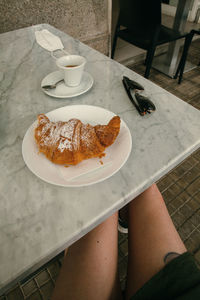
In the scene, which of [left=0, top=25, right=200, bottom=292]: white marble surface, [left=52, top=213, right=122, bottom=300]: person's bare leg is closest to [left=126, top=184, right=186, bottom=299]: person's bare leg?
[left=52, top=213, right=122, bottom=300]: person's bare leg

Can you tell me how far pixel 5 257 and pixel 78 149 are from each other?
0.29 meters

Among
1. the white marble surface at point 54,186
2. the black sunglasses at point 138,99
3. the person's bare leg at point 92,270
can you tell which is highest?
the black sunglasses at point 138,99

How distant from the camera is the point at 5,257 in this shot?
397 millimetres

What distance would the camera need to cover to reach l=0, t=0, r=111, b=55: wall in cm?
166

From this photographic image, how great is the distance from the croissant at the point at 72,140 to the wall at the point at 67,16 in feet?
5.28

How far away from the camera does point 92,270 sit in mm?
604

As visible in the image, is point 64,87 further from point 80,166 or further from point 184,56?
point 184,56

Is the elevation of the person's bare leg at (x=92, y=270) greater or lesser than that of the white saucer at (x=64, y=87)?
lesser

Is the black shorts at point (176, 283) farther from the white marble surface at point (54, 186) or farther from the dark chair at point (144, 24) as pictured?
the dark chair at point (144, 24)

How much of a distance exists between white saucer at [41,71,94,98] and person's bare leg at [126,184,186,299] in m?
0.49

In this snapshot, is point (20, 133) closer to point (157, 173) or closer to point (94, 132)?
point (94, 132)

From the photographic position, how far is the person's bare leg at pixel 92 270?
1.86ft

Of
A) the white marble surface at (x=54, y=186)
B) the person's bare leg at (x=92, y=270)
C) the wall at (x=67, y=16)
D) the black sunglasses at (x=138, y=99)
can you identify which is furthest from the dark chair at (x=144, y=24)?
the person's bare leg at (x=92, y=270)

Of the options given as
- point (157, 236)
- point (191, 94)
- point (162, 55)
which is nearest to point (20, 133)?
point (157, 236)
